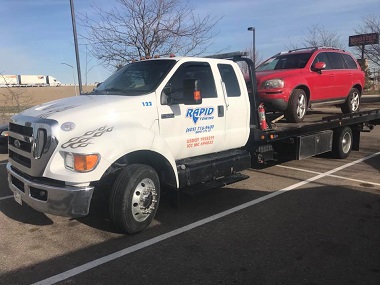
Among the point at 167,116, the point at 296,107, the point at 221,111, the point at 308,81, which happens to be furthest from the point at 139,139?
the point at 308,81

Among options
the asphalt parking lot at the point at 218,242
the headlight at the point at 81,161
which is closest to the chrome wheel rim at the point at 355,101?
the asphalt parking lot at the point at 218,242

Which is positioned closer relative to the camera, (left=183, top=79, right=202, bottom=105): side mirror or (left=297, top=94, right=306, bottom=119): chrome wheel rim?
(left=183, top=79, right=202, bottom=105): side mirror

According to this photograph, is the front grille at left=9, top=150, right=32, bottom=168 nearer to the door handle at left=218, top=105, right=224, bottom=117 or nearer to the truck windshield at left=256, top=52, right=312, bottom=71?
the door handle at left=218, top=105, right=224, bottom=117

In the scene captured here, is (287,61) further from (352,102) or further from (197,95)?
A: (197,95)

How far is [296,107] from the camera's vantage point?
7.82 metres

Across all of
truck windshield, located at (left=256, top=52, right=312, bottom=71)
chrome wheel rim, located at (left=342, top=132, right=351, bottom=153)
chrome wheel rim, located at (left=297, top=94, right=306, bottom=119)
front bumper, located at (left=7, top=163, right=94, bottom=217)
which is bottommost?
chrome wheel rim, located at (left=342, top=132, right=351, bottom=153)

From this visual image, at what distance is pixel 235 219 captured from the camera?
5.14 m

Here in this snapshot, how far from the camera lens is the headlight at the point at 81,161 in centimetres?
403

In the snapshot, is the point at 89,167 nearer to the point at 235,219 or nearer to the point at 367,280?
the point at 235,219

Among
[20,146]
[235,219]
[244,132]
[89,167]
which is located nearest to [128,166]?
[89,167]

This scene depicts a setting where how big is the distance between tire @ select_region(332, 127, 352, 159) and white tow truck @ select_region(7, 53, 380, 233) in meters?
2.68

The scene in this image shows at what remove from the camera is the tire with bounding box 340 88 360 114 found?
376 inches

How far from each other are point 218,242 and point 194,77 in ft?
7.95

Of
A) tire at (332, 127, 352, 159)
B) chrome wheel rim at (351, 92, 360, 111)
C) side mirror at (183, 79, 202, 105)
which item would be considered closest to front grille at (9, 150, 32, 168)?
side mirror at (183, 79, 202, 105)
